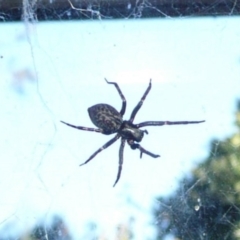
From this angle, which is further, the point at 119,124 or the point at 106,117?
the point at 119,124

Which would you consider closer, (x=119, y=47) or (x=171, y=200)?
(x=171, y=200)

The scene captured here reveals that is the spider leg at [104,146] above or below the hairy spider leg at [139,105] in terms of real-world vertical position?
below

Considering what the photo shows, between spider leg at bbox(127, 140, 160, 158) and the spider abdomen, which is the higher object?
the spider abdomen

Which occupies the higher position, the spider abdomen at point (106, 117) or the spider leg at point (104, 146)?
the spider abdomen at point (106, 117)

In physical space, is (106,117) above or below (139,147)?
above

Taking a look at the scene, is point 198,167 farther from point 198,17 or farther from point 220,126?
point 198,17

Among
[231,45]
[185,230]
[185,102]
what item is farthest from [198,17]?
[185,230]

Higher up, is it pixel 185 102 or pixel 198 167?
pixel 185 102

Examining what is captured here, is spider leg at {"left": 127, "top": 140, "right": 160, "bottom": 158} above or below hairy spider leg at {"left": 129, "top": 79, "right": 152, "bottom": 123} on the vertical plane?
below
